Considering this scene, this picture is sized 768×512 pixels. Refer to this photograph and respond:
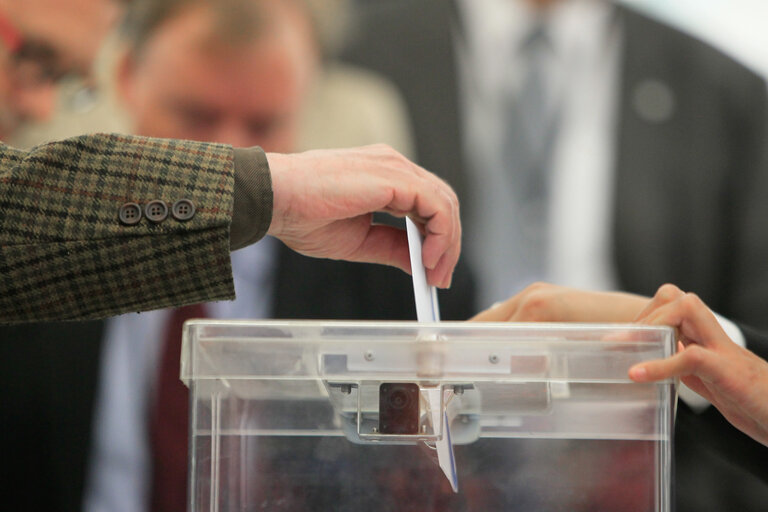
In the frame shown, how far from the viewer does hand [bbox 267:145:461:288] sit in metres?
0.93

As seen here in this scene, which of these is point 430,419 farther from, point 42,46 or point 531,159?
point 42,46

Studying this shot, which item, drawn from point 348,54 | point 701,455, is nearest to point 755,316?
point 701,455

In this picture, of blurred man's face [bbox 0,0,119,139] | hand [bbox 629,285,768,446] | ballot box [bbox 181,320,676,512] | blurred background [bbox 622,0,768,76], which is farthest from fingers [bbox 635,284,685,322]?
blurred man's face [bbox 0,0,119,139]

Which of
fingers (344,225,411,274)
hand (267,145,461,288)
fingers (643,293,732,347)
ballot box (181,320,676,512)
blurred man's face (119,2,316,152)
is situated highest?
blurred man's face (119,2,316,152)

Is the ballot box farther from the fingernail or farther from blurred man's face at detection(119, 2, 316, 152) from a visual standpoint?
blurred man's face at detection(119, 2, 316, 152)

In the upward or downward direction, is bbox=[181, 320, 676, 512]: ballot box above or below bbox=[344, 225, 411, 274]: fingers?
below

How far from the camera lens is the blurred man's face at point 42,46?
2.24m

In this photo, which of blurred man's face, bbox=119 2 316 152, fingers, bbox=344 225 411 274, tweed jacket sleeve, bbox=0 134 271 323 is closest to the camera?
tweed jacket sleeve, bbox=0 134 271 323

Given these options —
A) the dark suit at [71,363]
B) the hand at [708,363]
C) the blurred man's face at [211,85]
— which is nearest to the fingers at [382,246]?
the hand at [708,363]

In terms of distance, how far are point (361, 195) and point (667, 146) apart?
148 centimetres

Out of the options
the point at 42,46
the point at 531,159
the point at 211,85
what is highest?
the point at 42,46

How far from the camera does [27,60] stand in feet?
7.41

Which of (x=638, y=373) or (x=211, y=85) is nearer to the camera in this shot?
(x=638, y=373)

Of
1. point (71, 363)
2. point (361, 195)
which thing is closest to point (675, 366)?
point (361, 195)
